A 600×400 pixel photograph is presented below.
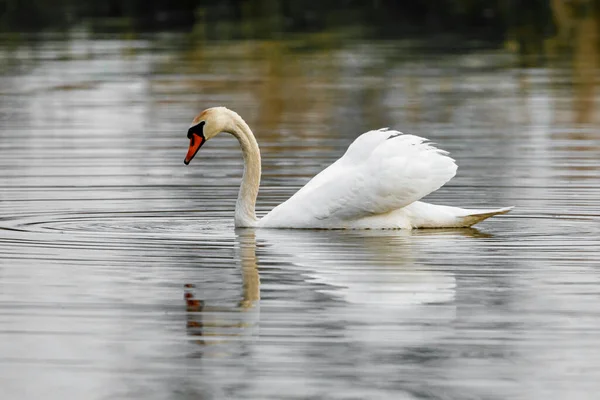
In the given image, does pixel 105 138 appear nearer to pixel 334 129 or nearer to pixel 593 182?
pixel 334 129

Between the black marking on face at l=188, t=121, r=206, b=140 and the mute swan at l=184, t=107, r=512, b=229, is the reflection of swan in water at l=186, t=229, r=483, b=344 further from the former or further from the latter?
the black marking on face at l=188, t=121, r=206, b=140

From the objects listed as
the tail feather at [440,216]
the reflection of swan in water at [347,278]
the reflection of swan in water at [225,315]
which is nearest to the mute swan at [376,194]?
the tail feather at [440,216]

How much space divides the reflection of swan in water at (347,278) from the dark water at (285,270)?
0.02 metres

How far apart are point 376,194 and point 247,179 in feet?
4.71

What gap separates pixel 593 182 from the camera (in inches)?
621

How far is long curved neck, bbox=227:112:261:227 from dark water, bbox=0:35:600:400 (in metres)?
0.27

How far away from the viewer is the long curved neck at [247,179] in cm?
1346

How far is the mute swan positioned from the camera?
12883 millimetres

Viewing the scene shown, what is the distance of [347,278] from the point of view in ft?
35.9

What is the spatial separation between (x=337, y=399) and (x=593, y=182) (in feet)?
28.1

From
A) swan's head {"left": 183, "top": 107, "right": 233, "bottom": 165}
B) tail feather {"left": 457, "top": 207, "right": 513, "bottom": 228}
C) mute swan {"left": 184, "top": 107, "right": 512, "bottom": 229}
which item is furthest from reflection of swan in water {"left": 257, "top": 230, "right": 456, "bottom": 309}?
swan's head {"left": 183, "top": 107, "right": 233, "bottom": 165}

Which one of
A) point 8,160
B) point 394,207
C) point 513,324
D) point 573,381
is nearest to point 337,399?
point 573,381

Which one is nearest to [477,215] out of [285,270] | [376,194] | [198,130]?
[376,194]

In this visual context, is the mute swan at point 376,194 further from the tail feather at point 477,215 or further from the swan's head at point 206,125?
the swan's head at point 206,125
